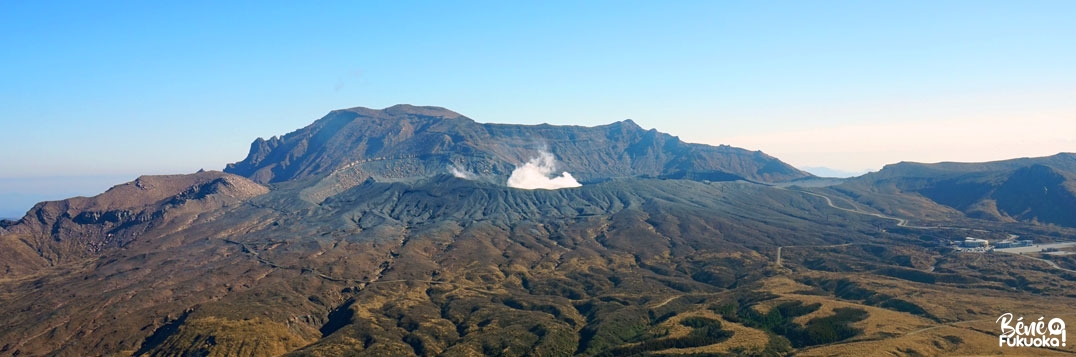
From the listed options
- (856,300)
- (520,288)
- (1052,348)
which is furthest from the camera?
(520,288)

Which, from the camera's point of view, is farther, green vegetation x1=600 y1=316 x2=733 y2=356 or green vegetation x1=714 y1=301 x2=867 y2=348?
green vegetation x1=600 y1=316 x2=733 y2=356

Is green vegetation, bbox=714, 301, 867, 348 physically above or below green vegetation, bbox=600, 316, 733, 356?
above

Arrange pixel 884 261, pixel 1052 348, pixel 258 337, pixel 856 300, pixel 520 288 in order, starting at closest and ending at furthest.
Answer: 1. pixel 1052 348
2. pixel 258 337
3. pixel 856 300
4. pixel 520 288
5. pixel 884 261

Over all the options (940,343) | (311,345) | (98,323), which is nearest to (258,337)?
(311,345)

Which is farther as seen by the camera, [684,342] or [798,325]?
[798,325]

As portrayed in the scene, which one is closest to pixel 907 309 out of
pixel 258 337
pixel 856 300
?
pixel 856 300

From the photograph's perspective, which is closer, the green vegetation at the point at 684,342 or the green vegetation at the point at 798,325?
the green vegetation at the point at 798,325

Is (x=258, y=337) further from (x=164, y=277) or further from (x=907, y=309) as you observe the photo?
(x=907, y=309)

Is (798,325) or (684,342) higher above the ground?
(798,325)

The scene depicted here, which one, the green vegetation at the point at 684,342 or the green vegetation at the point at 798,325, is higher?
the green vegetation at the point at 798,325

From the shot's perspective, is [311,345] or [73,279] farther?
[73,279]
